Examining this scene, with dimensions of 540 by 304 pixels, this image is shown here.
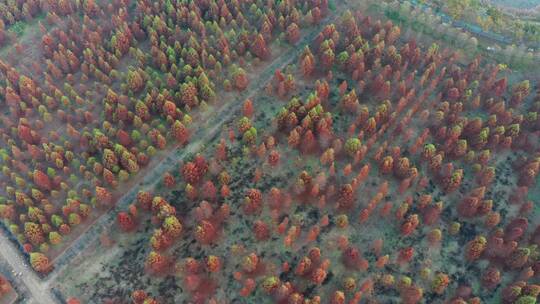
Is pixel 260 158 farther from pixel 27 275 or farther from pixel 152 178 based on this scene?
pixel 27 275

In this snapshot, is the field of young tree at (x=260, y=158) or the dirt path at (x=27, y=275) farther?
the field of young tree at (x=260, y=158)

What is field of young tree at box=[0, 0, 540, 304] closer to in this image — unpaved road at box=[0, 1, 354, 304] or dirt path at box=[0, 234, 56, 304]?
unpaved road at box=[0, 1, 354, 304]

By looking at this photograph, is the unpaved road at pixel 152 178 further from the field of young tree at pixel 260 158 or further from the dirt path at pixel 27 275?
the field of young tree at pixel 260 158

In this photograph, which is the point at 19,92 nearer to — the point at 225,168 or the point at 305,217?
the point at 225,168

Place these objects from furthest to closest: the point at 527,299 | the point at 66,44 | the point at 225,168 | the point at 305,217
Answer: the point at 66,44, the point at 225,168, the point at 305,217, the point at 527,299

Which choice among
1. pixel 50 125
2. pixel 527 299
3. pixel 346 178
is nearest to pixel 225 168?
pixel 346 178

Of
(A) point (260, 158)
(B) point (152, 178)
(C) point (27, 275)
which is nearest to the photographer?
(C) point (27, 275)

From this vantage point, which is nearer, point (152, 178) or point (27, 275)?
point (27, 275)

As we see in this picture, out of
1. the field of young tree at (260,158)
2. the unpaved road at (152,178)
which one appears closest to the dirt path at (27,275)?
the unpaved road at (152,178)

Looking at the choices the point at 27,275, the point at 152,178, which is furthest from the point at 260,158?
the point at 27,275

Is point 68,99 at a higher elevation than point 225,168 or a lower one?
higher

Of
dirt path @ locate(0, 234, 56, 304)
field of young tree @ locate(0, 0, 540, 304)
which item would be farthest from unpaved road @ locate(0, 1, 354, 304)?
field of young tree @ locate(0, 0, 540, 304)
